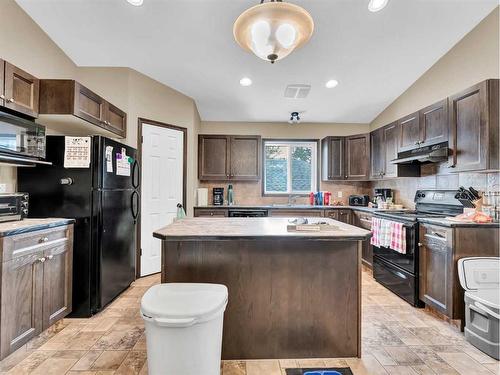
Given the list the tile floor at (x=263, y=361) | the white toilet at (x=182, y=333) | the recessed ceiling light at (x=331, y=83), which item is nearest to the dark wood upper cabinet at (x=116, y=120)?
the tile floor at (x=263, y=361)

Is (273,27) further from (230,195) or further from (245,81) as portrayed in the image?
(230,195)

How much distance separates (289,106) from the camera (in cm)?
461

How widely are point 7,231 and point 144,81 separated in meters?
2.55

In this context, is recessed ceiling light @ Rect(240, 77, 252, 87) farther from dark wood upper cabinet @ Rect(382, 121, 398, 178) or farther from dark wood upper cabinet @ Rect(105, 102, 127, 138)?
dark wood upper cabinet @ Rect(382, 121, 398, 178)

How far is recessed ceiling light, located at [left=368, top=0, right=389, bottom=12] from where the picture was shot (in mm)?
2561

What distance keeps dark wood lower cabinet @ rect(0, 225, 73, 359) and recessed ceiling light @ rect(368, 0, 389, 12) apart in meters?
3.43

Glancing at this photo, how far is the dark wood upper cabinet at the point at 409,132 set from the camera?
335 centimetres

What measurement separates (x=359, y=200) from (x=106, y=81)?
436 centimetres

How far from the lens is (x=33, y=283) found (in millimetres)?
2055

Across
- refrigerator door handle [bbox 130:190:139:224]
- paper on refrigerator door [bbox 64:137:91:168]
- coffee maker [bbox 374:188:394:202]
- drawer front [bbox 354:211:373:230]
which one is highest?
paper on refrigerator door [bbox 64:137:91:168]

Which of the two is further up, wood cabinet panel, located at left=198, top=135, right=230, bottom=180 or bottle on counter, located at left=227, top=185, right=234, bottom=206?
wood cabinet panel, located at left=198, top=135, right=230, bottom=180

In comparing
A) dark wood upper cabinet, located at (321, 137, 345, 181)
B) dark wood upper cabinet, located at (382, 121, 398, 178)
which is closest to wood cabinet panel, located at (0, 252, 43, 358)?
dark wood upper cabinet, located at (382, 121, 398, 178)

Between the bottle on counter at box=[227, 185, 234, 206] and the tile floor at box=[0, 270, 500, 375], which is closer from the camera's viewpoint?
the tile floor at box=[0, 270, 500, 375]

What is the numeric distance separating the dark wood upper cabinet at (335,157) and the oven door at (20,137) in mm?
4059
